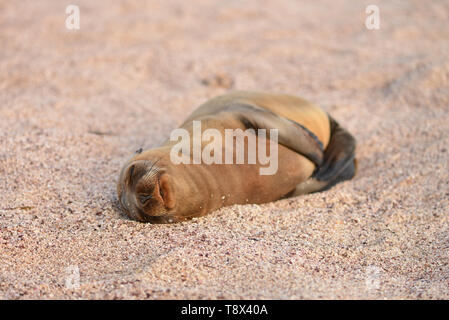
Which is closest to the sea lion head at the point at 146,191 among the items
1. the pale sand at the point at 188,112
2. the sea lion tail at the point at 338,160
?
the pale sand at the point at 188,112

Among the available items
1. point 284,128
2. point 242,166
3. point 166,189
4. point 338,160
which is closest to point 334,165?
point 338,160

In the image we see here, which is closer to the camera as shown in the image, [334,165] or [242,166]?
[242,166]

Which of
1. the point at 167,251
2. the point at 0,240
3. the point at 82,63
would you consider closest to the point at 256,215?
the point at 167,251

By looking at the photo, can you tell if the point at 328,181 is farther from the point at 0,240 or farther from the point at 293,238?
the point at 0,240

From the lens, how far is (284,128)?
4.09m

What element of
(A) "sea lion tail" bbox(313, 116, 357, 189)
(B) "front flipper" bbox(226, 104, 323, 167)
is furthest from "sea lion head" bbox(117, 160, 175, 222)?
(A) "sea lion tail" bbox(313, 116, 357, 189)

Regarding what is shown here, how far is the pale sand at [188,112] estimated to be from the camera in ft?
9.62

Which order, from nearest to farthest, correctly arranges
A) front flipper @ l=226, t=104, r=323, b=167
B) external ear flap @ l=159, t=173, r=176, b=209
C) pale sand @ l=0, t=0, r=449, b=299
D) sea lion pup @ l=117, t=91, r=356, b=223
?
pale sand @ l=0, t=0, r=449, b=299
external ear flap @ l=159, t=173, r=176, b=209
sea lion pup @ l=117, t=91, r=356, b=223
front flipper @ l=226, t=104, r=323, b=167

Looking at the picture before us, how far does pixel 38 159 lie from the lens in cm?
424

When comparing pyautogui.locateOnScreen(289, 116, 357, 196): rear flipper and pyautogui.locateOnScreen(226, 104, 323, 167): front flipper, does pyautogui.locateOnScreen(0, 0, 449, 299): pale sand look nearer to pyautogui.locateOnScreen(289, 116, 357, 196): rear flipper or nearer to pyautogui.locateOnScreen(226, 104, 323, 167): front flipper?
pyautogui.locateOnScreen(289, 116, 357, 196): rear flipper

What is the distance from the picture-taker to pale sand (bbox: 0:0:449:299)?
9.62 feet

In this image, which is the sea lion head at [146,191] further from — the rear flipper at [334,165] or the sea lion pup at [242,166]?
the rear flipper at [334,165]

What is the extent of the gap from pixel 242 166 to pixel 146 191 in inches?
32.0

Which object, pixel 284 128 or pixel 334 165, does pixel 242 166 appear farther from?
pixel 334 165
